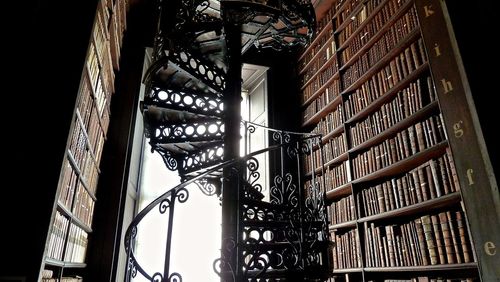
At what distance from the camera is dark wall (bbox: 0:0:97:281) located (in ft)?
4.25

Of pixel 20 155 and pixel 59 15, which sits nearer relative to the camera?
pixel 20 155

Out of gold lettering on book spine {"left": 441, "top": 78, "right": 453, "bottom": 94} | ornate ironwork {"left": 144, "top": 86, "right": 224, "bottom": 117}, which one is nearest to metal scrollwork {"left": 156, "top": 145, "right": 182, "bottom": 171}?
ornate ironwork {"left": 144, "top": 86, "right": 224, "bottom": 117}

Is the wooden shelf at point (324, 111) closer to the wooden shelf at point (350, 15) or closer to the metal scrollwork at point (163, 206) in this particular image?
the wooden shelf at point (350, 15)

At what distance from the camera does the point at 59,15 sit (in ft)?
5.16

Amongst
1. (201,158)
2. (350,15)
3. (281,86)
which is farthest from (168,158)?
(281,86)

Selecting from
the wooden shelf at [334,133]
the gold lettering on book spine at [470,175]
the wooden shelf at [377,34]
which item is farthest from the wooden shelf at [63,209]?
the wooden shelf at [377,34]

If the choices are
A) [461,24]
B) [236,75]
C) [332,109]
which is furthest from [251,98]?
[461,24]

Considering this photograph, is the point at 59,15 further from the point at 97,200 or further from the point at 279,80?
the point at 279,80

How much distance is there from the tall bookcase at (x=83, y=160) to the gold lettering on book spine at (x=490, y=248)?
183 cm

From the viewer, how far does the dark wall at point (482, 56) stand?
1.51 m

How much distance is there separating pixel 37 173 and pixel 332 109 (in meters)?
2.68

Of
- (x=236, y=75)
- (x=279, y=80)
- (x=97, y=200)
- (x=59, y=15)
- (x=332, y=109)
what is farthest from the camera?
(x=279, y=80)

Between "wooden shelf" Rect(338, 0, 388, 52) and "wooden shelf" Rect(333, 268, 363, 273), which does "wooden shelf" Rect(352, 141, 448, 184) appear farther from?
"wooden shelf" Rect(338, 0, 388, 52)

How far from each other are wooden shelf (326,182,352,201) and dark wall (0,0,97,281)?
216cm
